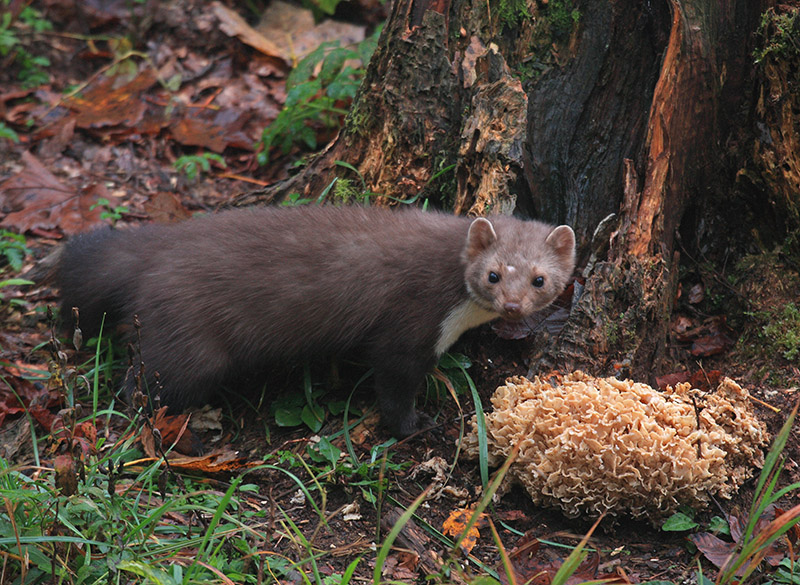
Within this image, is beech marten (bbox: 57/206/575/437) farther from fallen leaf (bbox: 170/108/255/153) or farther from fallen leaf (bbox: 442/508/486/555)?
fallen leaf (bbox: 170/108/255/153)

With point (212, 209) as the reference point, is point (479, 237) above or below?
above

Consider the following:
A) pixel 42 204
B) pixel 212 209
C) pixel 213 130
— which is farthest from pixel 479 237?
pixel 213 130

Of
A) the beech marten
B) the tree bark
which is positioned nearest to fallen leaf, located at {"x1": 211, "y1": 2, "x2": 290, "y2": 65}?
the tree bark

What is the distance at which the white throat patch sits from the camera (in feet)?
16.3

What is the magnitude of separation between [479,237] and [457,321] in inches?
22.2

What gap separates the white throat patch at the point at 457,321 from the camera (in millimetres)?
4980

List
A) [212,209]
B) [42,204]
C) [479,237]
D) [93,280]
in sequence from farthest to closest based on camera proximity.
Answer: [212,209] < [42,204] < [93,280] < [479,237]

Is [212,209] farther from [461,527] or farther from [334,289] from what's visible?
[461,527]

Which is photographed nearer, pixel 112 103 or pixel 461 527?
pixel 461 527

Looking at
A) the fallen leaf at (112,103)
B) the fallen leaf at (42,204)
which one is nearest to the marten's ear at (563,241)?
the fallen leaf at (42,204)

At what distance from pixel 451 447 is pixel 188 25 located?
269 inches

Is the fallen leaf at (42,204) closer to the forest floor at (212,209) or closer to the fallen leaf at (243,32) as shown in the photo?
the forest floor at (212,209)

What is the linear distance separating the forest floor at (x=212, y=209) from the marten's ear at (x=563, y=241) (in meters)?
0.77

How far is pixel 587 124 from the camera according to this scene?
561cm
